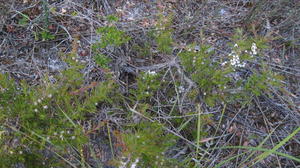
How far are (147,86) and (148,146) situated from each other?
73cm

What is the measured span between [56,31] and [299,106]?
7.59 ft

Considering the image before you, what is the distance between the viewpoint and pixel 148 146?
159 centimetres

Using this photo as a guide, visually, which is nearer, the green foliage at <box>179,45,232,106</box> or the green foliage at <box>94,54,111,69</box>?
the green foliage at <box>179,45,232,106</box>

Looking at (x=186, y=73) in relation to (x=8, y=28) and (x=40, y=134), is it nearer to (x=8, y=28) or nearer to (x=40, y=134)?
(x=40, y=134)

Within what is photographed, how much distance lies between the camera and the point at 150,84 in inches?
88.9

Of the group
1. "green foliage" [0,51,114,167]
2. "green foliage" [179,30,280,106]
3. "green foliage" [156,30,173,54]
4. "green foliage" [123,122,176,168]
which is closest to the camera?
"green foliage" [123,122,176,168]

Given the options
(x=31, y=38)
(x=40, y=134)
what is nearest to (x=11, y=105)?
(x=40, y=134)

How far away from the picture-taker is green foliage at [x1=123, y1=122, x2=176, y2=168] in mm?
1562

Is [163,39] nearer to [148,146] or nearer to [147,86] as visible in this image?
[147,86]

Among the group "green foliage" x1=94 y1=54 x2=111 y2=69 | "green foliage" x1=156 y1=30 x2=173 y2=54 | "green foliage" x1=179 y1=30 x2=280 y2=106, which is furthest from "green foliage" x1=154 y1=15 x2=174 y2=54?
"green foliage" x1=94 y1=54 x2=111 y2=69

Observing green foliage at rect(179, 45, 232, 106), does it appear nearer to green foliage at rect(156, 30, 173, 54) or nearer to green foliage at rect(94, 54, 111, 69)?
green foliage at rect(156, 30, 173, 54)

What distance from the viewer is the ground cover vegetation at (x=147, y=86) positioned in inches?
71.4

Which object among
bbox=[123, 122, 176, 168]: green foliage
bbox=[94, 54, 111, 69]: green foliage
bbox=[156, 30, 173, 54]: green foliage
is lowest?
bbox=[123, 122, 176, 168]: green foliage

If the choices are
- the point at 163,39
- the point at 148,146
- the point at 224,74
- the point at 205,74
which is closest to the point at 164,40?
the point at 163,39
